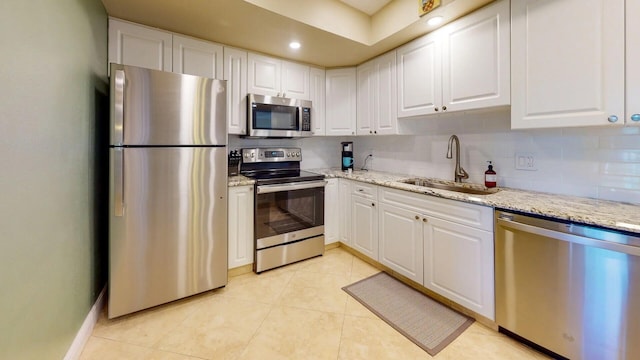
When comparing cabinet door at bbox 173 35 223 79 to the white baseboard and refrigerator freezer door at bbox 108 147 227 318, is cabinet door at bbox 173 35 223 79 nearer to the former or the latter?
refrigerator freezer door at bbox 108 147 227 318

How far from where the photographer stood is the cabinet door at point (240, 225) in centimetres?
240

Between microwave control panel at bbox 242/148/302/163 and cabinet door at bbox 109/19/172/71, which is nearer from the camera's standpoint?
cabinet door at bbox 109/19/172/71

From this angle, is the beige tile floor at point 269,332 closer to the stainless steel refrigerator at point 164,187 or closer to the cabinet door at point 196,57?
the stainless steel refrigerator at point 164,187

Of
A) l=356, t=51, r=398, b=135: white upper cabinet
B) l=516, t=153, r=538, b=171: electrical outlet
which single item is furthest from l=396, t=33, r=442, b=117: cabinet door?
l=516, t=153, r=538, b=171: electrical outlet

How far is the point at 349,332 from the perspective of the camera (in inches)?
68.7

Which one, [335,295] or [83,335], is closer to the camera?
[83,335]

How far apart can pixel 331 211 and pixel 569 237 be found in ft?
6.68

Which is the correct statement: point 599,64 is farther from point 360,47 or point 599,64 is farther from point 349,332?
point 349,332

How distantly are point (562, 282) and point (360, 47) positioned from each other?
2.44 metres

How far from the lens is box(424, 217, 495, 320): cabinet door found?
68.2 inches

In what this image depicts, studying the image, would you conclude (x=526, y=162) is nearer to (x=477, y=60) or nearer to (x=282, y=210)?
(x=477, y=60)

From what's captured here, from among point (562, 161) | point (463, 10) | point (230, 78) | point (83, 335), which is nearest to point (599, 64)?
point (562, 161)

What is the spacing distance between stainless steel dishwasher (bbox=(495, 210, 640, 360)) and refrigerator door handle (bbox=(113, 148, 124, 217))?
242 cm

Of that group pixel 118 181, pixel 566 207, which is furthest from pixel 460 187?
pixel 118 181
